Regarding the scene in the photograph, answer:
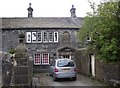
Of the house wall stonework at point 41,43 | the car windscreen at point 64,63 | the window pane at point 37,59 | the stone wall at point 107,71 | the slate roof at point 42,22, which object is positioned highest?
the slate roof at point 42,22

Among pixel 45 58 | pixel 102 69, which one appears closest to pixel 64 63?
pixel 102 69

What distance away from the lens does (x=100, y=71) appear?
22203 millimetres

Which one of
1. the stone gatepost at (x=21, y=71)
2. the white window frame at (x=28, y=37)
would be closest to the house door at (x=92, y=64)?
the stone gatepost at (x=21, y=71)

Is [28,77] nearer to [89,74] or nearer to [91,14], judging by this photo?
[91,14]

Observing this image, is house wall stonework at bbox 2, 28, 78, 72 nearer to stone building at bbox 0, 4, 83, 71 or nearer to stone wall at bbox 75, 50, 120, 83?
stone building at bbox 0, 4, 83, 71

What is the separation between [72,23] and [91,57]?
13.7 m

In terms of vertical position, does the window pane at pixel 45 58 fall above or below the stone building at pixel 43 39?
below

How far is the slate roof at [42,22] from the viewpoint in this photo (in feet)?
125

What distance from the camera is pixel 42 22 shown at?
39.2 meters

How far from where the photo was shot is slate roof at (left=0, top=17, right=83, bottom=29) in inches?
1497

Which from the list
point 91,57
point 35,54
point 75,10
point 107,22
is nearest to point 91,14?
point 107,22

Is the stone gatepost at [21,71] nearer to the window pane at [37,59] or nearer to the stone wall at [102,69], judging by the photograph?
the stone wall at [102,69]

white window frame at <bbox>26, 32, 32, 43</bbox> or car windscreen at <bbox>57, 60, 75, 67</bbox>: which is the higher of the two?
white window frame at <bbox>26, 32, 32, 43</bbox>

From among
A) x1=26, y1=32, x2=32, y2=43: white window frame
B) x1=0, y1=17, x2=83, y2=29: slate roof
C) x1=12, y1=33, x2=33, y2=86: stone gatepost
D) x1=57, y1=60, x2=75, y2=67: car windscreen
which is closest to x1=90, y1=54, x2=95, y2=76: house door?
x1=57, y1=60, x2=75, y2=67: car windscreen
